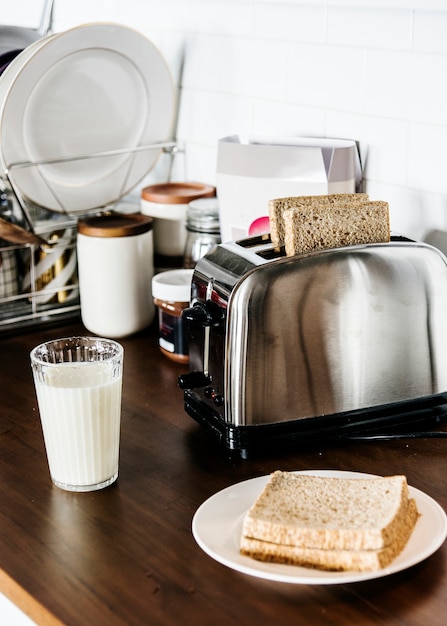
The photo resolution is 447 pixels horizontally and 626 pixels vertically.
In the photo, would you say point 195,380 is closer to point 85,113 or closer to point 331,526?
point 331,526

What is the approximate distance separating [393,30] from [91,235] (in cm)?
57

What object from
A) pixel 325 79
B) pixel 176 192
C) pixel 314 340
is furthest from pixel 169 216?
pixel 314 340

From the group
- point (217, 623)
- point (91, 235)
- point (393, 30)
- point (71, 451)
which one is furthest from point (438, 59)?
point (217, 623)

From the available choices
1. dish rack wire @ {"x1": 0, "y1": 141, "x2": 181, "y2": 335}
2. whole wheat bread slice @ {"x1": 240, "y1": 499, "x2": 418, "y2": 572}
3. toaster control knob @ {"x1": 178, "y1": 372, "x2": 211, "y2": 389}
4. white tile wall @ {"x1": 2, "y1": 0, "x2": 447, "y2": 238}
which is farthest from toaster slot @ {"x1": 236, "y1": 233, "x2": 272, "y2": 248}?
dish rack wire @ {"x1": 0, "y1": 141, "x2": 181, "y2": 335}

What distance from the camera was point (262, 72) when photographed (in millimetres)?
1540

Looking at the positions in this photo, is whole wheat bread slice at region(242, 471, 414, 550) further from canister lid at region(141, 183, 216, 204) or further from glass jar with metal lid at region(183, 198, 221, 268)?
canister lid at region(141, 183, 216, 204)

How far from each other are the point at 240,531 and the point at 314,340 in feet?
0.89

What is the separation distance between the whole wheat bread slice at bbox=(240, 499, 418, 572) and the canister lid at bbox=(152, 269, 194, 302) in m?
0.57

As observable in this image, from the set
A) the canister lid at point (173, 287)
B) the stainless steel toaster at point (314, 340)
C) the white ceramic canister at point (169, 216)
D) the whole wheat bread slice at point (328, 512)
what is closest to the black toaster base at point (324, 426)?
the stainless steel toaster at point (314, 340)

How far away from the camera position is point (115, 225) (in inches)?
59.8

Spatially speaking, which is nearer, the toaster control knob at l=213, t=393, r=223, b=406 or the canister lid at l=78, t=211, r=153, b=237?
the toaster control knob at l=213, t=393, r=223, b=406

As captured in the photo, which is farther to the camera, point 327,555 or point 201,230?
point 201,230

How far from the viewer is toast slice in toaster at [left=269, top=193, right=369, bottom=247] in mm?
1118

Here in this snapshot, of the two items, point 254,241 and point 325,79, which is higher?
point 325,79
